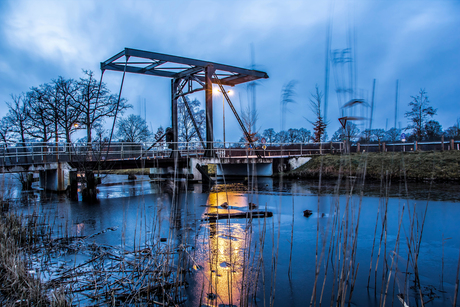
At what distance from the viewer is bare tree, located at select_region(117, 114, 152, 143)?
119 feet

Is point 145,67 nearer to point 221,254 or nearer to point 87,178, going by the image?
point 87,178

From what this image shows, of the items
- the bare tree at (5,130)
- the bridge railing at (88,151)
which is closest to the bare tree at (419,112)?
the bridge railing at (88,151)

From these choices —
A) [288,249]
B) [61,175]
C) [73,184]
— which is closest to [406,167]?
[288,249]

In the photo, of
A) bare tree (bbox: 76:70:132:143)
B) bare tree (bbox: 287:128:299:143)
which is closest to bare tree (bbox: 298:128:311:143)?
bare tree (bbox: 287:128:299:143)

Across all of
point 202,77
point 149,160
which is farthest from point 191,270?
point 202,77

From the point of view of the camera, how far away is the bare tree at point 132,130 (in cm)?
3642

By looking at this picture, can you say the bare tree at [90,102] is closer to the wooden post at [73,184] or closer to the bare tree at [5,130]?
the bare tree at [5,130]

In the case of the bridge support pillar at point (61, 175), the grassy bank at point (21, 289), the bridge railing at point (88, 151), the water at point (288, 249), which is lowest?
the water at point (288, 249)

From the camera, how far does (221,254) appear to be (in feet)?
15.6

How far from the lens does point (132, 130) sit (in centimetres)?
3734

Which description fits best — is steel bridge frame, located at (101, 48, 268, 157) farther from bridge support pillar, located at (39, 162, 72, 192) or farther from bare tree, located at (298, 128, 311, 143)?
bare tree, located at (298, 128, 311, 143)

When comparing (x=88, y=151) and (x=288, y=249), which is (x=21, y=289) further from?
(x=88, y=151)

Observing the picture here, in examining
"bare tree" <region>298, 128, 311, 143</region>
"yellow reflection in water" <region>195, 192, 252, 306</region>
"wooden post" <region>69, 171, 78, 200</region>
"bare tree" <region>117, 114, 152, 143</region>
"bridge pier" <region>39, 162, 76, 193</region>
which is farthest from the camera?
"bare tree" <region>298, 128, 311, 143</region>

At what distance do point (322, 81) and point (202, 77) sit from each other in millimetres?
15574
